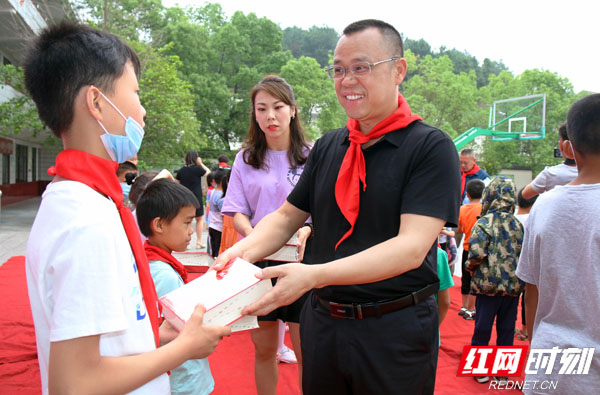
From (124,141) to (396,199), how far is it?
3.24 feet

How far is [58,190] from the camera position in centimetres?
108

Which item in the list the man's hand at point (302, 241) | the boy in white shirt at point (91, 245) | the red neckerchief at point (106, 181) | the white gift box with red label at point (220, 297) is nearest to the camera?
the boy in white shirt at point (91, 245)

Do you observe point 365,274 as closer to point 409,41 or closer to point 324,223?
point 324,223

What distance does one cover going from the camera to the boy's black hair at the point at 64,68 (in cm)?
119

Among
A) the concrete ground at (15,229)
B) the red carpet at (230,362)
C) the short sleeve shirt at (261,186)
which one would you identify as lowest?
the concrete ground at (15,229)

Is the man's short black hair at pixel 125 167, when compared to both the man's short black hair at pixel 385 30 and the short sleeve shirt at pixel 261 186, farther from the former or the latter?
the man's short black hair at pixel 385 30

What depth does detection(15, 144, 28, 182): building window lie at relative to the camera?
1880 cm

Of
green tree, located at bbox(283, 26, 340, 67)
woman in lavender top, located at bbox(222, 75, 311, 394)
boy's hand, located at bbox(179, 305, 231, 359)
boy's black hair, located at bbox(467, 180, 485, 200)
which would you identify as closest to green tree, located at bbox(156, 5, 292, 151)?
boy's black hair, located at bbox(467, 180, 485, 200)

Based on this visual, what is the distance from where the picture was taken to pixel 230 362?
12.9ft

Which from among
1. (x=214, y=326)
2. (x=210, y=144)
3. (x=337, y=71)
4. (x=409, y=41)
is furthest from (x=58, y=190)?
(x=409, y=41)

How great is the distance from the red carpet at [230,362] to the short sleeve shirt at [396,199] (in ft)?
6.66

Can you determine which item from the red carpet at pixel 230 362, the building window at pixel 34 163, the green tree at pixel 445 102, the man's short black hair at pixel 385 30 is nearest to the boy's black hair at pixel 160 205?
the man's short black hair at pixel 385 30

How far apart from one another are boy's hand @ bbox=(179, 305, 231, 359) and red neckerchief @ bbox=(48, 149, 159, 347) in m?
0.12

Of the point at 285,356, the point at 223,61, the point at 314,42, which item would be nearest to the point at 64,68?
the point at 285,356
